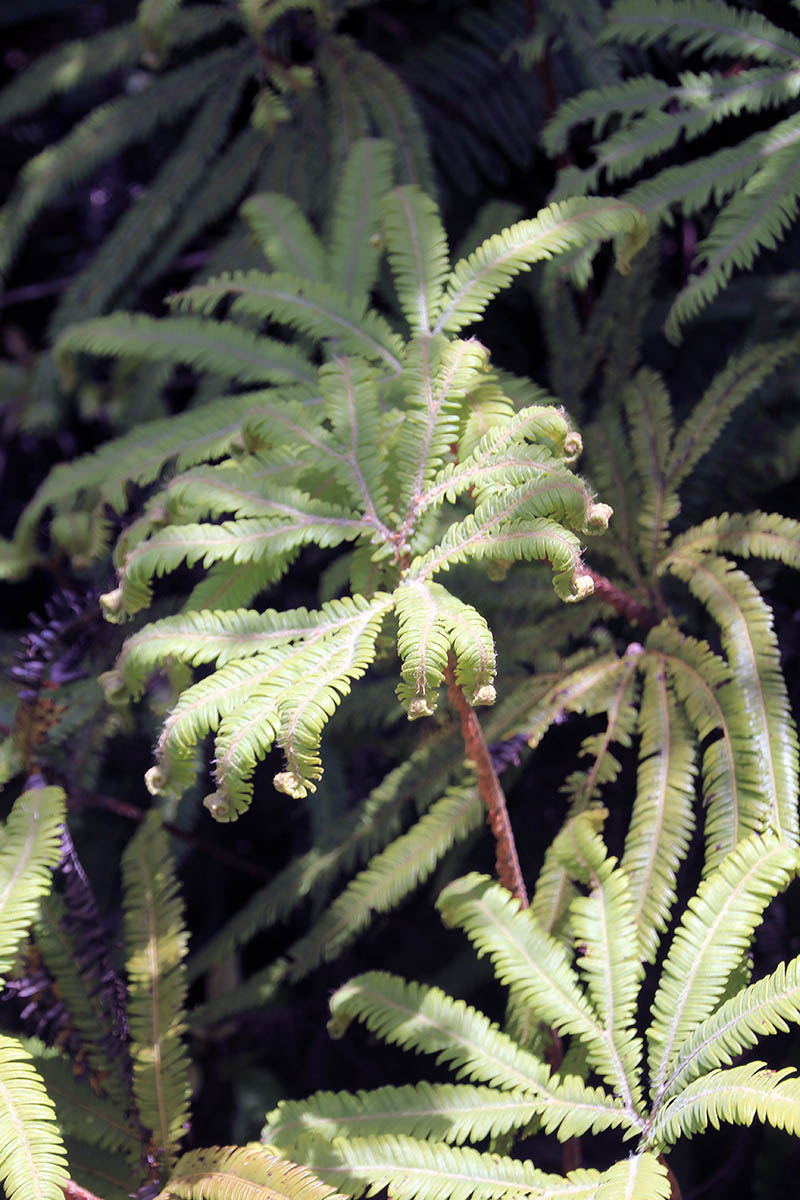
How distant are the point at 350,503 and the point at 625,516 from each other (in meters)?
0.62

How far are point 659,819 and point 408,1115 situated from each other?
0.57 m

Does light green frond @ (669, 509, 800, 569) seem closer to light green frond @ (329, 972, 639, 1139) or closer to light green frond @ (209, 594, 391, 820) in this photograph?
light green frond @ (209, 594, 391, 820)

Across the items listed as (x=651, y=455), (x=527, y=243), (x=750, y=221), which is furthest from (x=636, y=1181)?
(x=750, y=221)

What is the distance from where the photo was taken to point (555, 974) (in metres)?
1.31

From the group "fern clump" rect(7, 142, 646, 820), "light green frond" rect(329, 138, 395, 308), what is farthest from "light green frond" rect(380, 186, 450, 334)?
"light green frond" rect(329, 138, 395, 308)

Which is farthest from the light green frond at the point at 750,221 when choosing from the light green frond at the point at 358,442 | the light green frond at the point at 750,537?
the light green frond at the point at 358,442

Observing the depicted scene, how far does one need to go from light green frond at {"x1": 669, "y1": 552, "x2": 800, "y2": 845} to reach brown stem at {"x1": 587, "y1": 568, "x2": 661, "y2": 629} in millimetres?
127

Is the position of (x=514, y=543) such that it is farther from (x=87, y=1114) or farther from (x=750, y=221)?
(x=87, y=1114)

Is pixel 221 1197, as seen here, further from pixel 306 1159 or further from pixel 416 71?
pixel 416 71

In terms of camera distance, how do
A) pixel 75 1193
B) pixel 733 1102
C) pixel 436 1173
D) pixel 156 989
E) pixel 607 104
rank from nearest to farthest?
1. pixel 733 1102
2. pixel 436 1173
3. pixel 75 1193
4. pixel 156 989
5. pixel 607 104

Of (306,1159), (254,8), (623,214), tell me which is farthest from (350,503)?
(254,8)

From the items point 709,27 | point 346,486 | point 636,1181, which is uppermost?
point 709,27

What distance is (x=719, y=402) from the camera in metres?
1.70

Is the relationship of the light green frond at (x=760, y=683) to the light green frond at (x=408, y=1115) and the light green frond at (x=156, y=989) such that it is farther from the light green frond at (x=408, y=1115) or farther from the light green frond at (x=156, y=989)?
the light green frond at (x=156, y=989)
